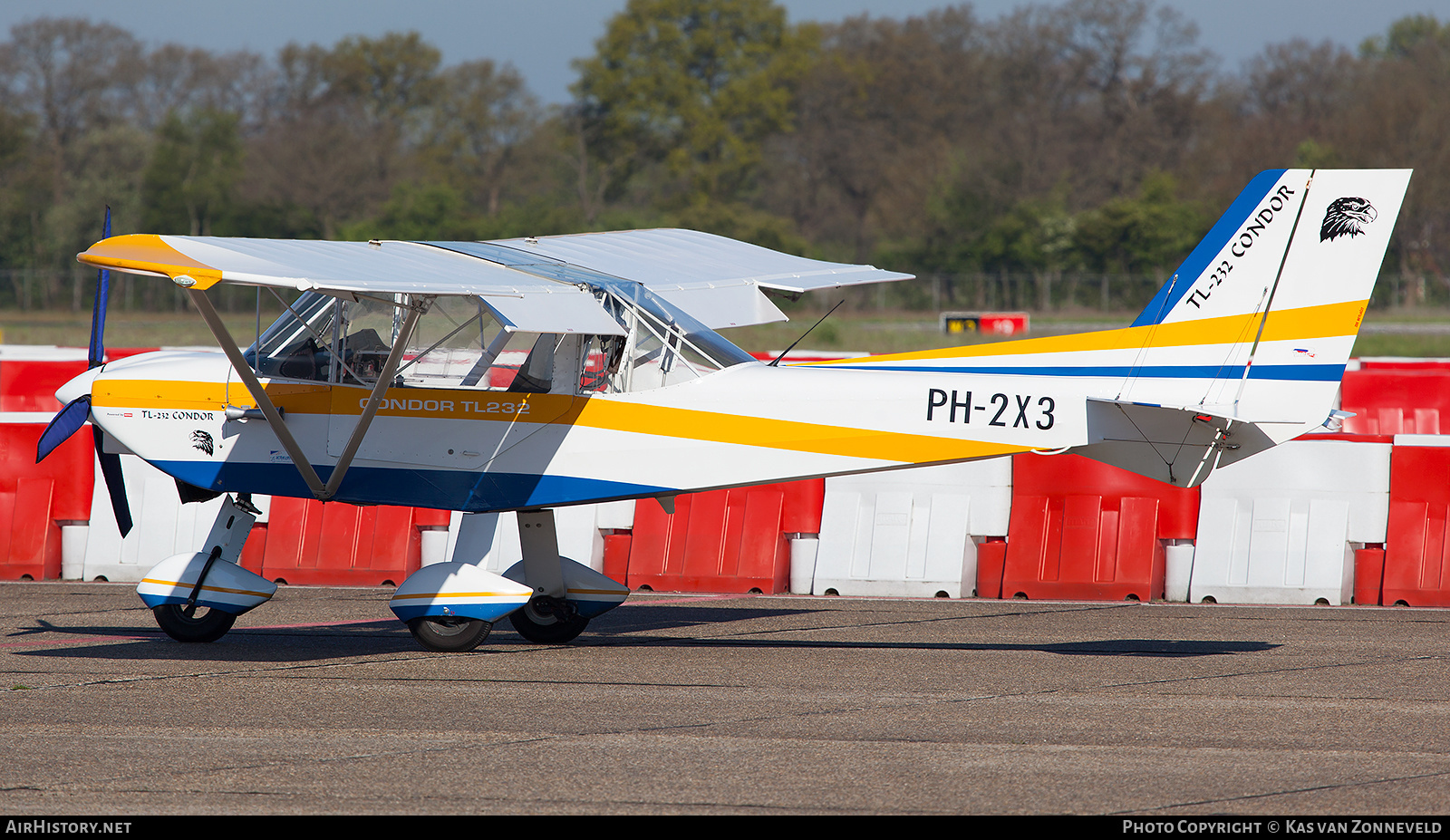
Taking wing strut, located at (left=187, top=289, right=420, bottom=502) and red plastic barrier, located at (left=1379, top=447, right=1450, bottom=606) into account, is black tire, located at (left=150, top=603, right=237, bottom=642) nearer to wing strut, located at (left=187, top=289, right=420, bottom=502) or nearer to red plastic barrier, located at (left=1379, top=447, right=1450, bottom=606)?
wing strut, located at (left=187, top=289, right=420, bottom=502)

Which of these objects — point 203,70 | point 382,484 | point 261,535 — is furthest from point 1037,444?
point 203,70

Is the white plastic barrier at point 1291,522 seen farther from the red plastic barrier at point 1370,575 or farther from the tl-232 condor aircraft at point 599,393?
the tl-232 condor aircraft at point 599,393

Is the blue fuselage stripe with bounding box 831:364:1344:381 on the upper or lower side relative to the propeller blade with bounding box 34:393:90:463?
upper

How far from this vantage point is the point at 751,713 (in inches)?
264

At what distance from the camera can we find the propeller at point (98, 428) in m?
8.41

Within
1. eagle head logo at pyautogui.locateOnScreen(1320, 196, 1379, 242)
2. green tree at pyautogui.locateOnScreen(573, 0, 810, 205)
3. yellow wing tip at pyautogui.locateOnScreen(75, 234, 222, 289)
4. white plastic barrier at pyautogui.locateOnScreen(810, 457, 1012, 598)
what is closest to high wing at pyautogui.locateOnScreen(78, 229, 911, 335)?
yellow wing tip at pyautogui.locateOnScreen(75, 234, 222, 289)

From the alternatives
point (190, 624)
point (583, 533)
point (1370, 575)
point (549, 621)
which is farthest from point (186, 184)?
point (1370, 575)

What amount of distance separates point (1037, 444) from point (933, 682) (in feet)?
4.64

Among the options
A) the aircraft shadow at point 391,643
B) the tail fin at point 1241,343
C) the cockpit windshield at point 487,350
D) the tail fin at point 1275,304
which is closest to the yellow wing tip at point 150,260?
the cockpit windshield at point 487,350

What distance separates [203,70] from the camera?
76.5 metres

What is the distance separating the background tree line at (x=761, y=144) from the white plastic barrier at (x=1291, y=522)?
143 feet

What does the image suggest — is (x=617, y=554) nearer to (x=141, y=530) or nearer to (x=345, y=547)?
(x=345, y=547)

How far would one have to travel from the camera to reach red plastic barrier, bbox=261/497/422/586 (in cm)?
1087

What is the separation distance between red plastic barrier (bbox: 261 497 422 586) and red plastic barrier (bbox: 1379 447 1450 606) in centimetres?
707
